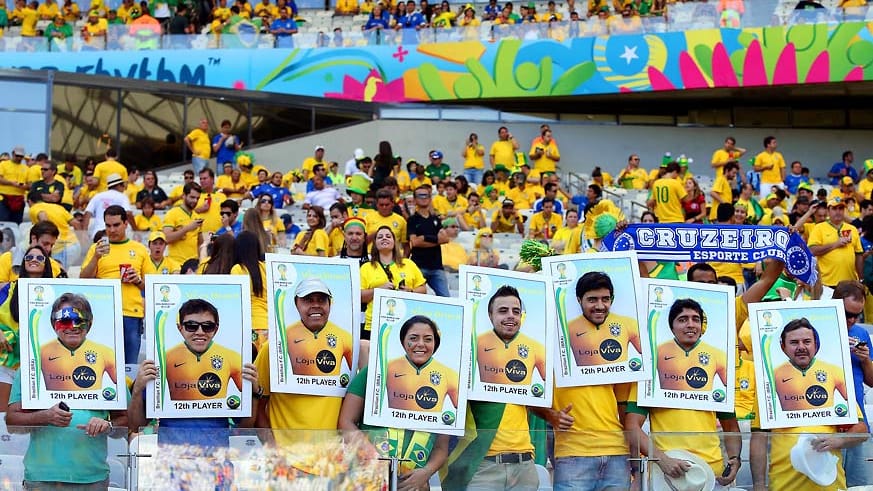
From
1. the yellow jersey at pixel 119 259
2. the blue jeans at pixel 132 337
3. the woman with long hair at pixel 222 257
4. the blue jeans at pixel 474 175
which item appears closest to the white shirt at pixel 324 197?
the blue jeans at pixel 474 175

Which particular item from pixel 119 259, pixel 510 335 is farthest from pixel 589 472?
pixel 119 259

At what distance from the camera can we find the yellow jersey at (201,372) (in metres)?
7.52

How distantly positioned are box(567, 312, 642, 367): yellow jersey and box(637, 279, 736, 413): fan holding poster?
0.44ft

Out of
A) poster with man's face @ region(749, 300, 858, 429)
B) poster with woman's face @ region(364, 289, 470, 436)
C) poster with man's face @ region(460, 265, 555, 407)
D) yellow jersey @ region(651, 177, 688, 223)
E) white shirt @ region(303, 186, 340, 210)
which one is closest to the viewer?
poster with woman's face @ region(364, 289, 470, 436)

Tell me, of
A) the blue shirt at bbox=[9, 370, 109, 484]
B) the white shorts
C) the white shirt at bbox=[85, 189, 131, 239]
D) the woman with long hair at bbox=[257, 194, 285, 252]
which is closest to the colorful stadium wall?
the white shirt at bbox=[85, 189, 131, 239]

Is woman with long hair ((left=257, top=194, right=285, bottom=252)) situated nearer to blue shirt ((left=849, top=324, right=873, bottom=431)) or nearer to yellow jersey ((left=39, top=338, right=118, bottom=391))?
yellow jersey ((left=39, top=338, right=118, bottom=391))

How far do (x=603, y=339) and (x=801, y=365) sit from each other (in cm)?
106

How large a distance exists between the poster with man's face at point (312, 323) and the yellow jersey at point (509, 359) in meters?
0.69

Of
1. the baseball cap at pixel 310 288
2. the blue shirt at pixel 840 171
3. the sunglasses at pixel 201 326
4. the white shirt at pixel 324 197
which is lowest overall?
the sunglasses at pixel 201 326

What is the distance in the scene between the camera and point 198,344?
756cm

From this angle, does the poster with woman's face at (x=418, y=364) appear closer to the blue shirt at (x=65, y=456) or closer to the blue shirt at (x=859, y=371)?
the blue shirt at (x=65, y=456)

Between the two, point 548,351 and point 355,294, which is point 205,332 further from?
point 548,351

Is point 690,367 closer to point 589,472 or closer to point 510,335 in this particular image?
point 589,472

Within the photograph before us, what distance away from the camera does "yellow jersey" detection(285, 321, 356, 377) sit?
7.62m
